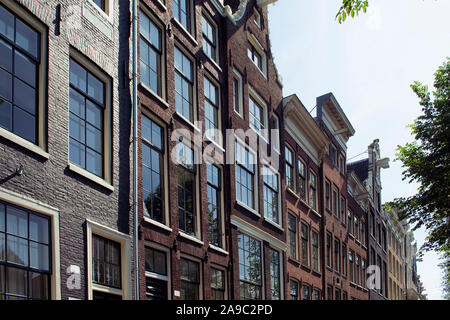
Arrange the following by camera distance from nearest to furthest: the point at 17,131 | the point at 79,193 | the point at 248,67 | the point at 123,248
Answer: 1. the point at 17,131
2. the point at 79,193
3. the point at 123,248
4. the point at 248,67

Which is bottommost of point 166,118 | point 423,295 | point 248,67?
point 423,295

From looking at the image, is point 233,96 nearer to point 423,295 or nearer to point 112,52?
point 112,52

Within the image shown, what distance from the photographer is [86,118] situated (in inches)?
567

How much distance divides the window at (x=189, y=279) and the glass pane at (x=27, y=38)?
751cm

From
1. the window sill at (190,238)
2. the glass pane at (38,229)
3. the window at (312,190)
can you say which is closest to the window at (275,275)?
the window at (312,190)

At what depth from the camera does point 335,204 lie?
38.3 metres

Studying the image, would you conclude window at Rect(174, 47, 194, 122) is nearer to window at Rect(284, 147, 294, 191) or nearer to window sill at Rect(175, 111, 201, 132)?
window sill at Rect(175, 111, 201, 132)

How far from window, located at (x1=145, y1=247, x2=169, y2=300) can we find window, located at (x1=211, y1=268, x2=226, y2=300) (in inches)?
126

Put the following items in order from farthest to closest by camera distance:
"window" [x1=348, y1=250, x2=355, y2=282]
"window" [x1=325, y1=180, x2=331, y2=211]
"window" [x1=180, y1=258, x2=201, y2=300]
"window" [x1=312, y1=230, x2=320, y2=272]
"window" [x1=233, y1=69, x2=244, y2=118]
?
"window" [x1=348, y1=250, x2=355, y2=282] → "window" [x1=325, y1=180, x2=331, y2=211] → "window" [x1=312, y1=230, x2=320, y2=272] → "window" [x1=233, y1=69, x2=244, y2=118] → "window" [x1=180, y1=258, x2=201, y2=300]

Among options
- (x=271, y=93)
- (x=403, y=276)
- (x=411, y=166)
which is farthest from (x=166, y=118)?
(x=403, y=276)

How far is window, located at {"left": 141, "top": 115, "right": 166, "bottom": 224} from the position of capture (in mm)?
16812

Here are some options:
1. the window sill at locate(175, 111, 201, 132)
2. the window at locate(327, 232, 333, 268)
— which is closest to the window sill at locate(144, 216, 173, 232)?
the window sill at locate(175, 111, 201, 132)

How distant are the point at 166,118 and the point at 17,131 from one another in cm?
625

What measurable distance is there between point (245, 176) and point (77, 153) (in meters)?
10.8
